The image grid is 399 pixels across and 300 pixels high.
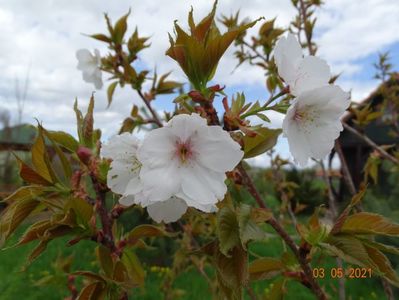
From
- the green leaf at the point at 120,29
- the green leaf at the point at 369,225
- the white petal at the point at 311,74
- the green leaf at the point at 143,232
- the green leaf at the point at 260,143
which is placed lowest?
the green leaf at the point at 369,225

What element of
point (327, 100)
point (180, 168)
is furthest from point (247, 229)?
point (327, 100)

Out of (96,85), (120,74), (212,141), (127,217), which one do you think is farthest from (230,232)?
(127,217)

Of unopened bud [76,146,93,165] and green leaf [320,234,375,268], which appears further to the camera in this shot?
unopened bud [76,146,93,165]

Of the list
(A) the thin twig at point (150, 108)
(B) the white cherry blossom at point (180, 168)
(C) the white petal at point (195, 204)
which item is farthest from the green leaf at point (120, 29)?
(C) the white petal at point (195, 204)

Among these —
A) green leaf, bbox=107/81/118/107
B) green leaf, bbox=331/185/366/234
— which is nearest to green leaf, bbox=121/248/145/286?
green leaf, bbox=331/185/366/234

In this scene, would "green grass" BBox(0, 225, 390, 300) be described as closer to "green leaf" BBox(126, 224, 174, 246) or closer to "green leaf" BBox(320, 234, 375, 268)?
"green leaf" BBox(126, 224, 174, 246)

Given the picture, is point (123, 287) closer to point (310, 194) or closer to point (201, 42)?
point (201, 42)

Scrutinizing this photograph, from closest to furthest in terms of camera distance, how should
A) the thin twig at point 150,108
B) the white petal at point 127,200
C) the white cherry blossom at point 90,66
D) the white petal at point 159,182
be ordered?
the white petal at point 159,182, the white petal at point 127,200, the thin twig at point 150,108, the white cherry blossom at point 90,66

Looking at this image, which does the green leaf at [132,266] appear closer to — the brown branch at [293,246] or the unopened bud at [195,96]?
the brown branch at [293,246]
